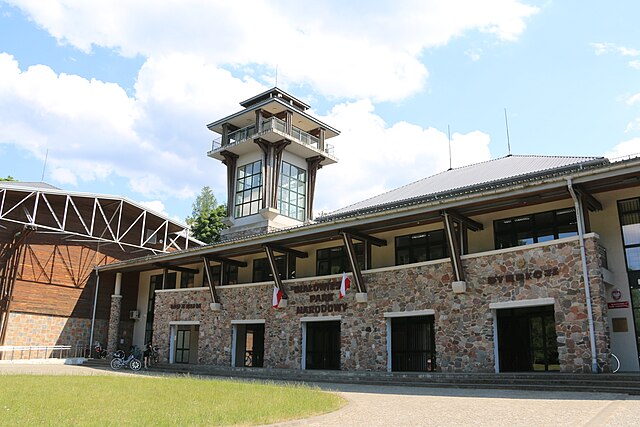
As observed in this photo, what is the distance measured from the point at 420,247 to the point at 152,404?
37.0 ft

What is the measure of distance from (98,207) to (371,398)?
22226 mm

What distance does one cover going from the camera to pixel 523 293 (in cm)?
1405

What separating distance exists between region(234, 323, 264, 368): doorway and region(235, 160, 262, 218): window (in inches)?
302

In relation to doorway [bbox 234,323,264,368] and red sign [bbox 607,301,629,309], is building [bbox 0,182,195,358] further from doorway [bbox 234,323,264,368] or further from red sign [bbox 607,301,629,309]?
red sign [bbox 607,301,629,309]

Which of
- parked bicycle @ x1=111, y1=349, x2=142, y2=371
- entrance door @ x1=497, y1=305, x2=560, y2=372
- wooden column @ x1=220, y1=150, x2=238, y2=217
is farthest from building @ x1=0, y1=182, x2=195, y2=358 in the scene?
entrance door @ x1=497, y1=305, x2=560, y2=372

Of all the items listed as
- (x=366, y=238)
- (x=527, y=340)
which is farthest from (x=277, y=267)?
(x=527, y=340)

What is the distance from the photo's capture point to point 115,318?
2848 cm

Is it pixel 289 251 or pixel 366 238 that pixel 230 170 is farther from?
pixel 366 238

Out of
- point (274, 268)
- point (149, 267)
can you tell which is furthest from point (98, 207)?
point (274, 268)

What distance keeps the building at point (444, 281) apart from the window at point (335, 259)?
0.19ft

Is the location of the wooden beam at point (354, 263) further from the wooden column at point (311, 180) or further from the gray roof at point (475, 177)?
the wooden column at point (311, 180)

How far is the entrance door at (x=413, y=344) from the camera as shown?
57.1 feet

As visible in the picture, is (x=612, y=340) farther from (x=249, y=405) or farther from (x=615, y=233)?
(x=249, y=405)

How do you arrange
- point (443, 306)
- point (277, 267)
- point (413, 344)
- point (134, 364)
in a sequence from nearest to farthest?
point (443, 306) → point (413, 344) → point (277, 267) → point (134, 364)
